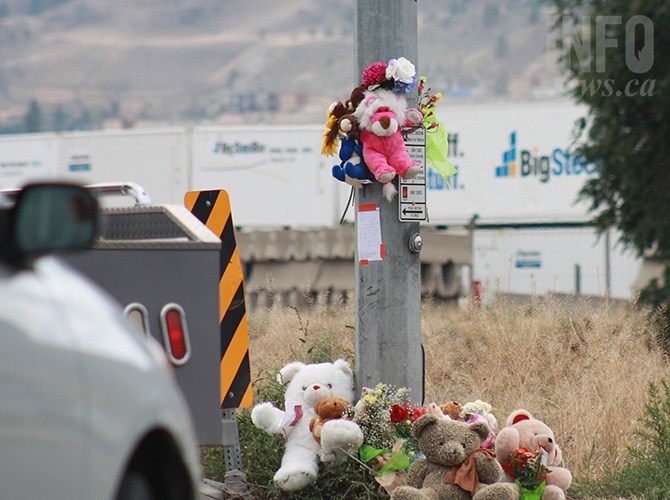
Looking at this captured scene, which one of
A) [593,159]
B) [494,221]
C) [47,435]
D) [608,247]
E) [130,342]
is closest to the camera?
[47,435]

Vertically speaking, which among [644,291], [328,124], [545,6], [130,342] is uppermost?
[545,6]

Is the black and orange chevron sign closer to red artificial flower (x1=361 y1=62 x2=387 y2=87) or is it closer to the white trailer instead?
red artificial flower (x1=361 y1=62 x2=387 y2=87)

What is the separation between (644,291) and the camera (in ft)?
56.5

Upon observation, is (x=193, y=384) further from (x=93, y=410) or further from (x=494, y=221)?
(x=494, y=221)

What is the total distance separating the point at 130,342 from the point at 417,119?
4340 mm

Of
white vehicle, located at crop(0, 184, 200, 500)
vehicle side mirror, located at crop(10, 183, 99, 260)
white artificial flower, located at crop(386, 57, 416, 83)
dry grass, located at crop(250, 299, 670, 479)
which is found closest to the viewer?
white vehicle, located at crop(0, 184, 200, 500)

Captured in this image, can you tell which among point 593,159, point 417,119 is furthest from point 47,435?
point 593,159

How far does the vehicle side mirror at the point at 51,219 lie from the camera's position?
325 cm

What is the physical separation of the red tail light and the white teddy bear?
1960mm

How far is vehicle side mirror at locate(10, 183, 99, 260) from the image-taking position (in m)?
3.25

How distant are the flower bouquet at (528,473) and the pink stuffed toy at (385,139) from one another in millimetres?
1630

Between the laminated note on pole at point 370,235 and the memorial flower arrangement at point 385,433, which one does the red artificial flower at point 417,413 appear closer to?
the memorial flower arrangement at point 385,433

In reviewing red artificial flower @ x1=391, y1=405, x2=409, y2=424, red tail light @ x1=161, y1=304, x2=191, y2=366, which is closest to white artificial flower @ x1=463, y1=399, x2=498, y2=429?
red artificial flower @ x1=391, y1=405, x2=409, y2=424

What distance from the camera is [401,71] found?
294 inches
